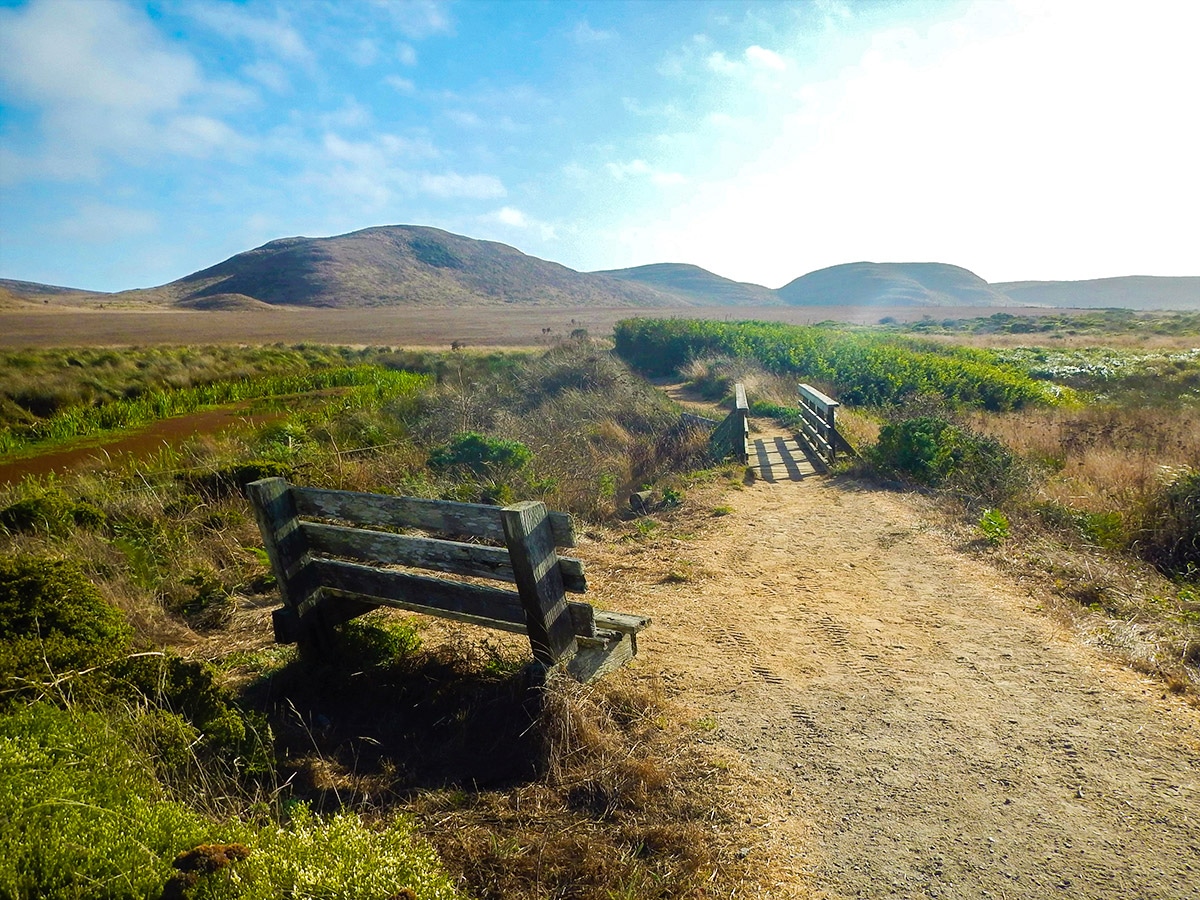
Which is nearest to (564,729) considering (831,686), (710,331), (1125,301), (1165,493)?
(831,686)

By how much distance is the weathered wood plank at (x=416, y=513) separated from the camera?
128 inches

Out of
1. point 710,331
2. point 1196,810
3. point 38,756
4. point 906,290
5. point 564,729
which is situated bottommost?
point 1196,810

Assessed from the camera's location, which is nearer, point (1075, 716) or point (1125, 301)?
point (1075, 716)

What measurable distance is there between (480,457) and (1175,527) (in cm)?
728

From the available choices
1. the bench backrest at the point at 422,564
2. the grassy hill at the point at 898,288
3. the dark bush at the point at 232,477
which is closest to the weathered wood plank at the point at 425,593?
the bench backrest at the point at 422,564

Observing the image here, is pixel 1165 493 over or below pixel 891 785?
over

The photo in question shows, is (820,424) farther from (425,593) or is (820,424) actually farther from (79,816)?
(79,816)

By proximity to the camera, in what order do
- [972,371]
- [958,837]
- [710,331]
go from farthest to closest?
1. [710,331]
2. [972,371]
3. [958,837]

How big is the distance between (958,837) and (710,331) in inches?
952

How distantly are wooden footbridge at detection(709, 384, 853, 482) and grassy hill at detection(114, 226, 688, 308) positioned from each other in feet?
354

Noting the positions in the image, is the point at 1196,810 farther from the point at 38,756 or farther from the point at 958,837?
the point at 38,756

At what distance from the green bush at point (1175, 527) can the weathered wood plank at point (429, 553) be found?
5.30 metres

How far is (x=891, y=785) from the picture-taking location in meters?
3.11

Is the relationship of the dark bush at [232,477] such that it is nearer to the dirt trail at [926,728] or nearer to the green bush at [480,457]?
the green bush at [480,457]
